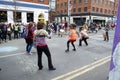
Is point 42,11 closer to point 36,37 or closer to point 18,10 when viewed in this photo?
point 18,10

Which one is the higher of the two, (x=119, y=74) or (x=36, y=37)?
(x=36, y=37)

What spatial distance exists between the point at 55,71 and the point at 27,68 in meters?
1.10

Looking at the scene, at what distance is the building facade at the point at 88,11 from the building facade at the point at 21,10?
2442 cm

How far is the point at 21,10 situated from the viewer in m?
25.0

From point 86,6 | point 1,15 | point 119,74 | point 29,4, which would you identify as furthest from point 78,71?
point 86,6

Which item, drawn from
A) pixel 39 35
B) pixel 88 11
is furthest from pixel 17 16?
pixel 88 11

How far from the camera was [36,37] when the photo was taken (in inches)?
254

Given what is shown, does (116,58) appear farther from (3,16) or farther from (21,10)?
(21,10)

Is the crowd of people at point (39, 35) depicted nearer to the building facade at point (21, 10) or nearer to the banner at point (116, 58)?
the banner at point (116, 58)

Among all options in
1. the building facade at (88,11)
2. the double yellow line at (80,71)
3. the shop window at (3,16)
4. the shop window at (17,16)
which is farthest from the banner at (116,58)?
the building facade at (88,11)

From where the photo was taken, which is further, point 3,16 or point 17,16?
point 17,16

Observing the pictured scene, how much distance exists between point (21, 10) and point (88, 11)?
105 feet

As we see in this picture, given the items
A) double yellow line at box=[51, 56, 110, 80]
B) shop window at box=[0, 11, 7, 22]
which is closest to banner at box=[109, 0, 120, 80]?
double yellow line at box=[51, 56, 110, 80]

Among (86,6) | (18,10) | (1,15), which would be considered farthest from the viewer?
(86,6)
